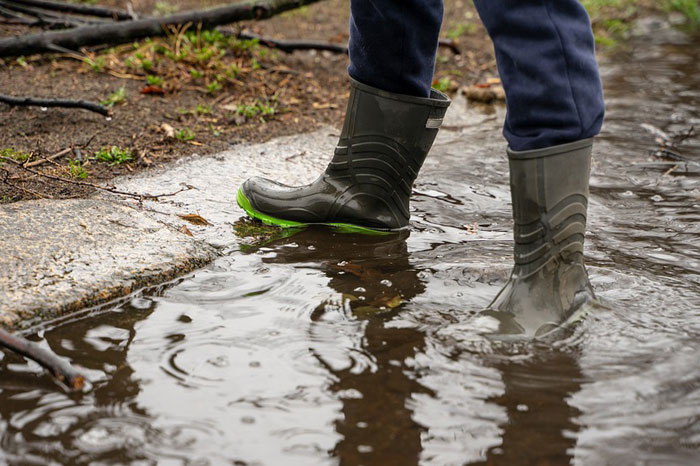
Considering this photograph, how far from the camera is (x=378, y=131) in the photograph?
2.48 meters

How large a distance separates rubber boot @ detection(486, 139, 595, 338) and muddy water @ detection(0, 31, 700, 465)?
77mm

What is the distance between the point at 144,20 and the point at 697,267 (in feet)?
11.3

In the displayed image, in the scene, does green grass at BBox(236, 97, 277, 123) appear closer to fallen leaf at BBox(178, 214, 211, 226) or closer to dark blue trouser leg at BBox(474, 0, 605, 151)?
fallen leaf at BBox(178, 214, 211, 226)

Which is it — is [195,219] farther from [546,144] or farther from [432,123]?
[546,144]

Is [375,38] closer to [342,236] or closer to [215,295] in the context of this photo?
[342,236]

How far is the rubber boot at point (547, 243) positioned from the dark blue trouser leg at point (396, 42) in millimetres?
673

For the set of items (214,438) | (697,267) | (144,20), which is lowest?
(214,438)

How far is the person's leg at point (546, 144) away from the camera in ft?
5.58

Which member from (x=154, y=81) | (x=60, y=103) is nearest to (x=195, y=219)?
(x=60, y=103)

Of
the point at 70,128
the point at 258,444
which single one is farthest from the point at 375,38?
the point at 70,128

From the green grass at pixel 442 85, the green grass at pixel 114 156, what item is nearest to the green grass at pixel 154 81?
the green grass at pixel 114 156

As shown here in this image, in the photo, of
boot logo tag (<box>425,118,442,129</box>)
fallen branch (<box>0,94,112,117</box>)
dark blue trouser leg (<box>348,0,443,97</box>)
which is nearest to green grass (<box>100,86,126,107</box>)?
fallen branch (<box>0,94,112,117</box>)

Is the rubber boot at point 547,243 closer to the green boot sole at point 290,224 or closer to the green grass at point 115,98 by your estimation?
the green boot sole at point 290,224

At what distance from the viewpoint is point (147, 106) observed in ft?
12.3
